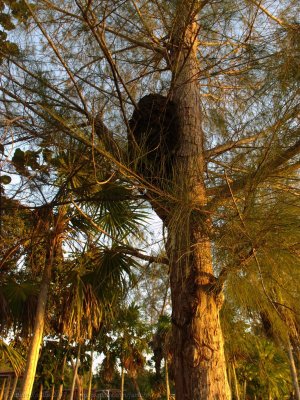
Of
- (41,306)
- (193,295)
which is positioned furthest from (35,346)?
(193,295)

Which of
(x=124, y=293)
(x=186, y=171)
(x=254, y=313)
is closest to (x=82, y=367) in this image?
(x=124, y=293)

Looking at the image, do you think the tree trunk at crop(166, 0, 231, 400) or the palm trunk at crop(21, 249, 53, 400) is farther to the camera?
the palm trunk at crop(21, 249, 53, 400)

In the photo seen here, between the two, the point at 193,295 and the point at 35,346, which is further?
the point at 35,346

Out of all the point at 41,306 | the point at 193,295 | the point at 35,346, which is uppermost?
the point at 41,306

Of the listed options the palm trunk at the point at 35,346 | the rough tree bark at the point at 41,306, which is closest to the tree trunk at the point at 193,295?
the rough tree bark at the point at 41,306

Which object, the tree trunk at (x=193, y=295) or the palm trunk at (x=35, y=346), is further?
the palm trunk at (x=35, y=346)

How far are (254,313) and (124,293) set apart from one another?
1093 millimetres

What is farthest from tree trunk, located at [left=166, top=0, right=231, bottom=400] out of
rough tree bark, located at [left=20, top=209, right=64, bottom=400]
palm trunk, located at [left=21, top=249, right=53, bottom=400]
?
palm trunk, located at [left=21, top=249, right=53, bottom=400]

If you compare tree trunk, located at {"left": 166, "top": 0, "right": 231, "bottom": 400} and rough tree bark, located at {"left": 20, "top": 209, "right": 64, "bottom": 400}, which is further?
rough tree bark, located at {"left": 20, "top": 209, "right": 64, "bottom": 400}

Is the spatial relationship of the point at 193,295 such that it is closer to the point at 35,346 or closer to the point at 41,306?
the point at 41,306

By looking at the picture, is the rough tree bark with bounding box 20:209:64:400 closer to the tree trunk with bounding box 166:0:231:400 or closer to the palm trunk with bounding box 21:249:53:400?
the palm trunk with bounding box 21:249:53:400

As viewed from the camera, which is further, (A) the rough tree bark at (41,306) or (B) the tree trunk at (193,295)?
(A) the rough tree bark at (41,306)

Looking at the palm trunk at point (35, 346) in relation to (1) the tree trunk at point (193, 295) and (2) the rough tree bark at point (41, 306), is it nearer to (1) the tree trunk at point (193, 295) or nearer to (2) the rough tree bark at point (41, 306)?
(2) the rough tree bark at point (41, 306)

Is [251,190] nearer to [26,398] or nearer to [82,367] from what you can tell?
[26,398]
